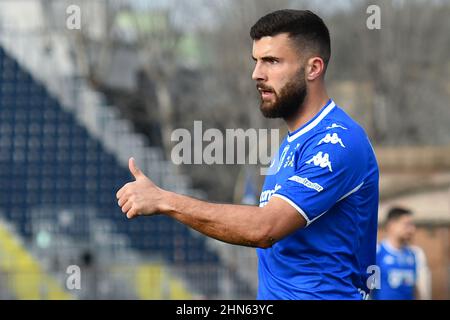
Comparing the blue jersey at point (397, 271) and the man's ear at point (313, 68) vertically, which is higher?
the man's ear at point (313, 68)

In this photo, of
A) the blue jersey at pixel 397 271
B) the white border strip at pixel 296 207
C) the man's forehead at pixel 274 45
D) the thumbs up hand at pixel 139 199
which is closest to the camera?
the thumbs up hand at pixel 139 199

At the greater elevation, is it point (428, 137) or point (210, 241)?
point (428, 137)

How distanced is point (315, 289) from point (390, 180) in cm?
2086

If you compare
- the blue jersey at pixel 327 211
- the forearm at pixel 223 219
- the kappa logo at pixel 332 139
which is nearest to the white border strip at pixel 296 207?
the blue jersey at pixel 327 211

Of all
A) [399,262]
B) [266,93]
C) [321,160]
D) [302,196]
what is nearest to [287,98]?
[266,93]

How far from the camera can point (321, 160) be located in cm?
388

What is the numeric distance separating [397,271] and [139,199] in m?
7.19

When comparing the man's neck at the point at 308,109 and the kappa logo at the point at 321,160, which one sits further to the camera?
the man's neck at the point at 308,109

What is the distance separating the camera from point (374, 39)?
111ft

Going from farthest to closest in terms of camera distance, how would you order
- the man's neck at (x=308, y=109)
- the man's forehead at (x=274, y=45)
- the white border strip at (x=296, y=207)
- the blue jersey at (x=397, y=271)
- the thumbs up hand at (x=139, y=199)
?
the blue jersey at (x=397, y=271) → the man's neck at (x=308, y=109) → the man's forehead at (x=274, y=45) → the white border strip at (x=296, y=207) → the thumbs up hand at (x=139, y=199)

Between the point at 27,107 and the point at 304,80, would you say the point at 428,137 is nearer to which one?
the point at 27,107

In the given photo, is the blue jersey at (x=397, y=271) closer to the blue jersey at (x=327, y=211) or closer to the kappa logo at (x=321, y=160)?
the blue jersey at (x=327, y=211)

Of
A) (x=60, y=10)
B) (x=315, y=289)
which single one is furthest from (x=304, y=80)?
(x=60, y=10)

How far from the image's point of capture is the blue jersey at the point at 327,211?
12.7 feet
